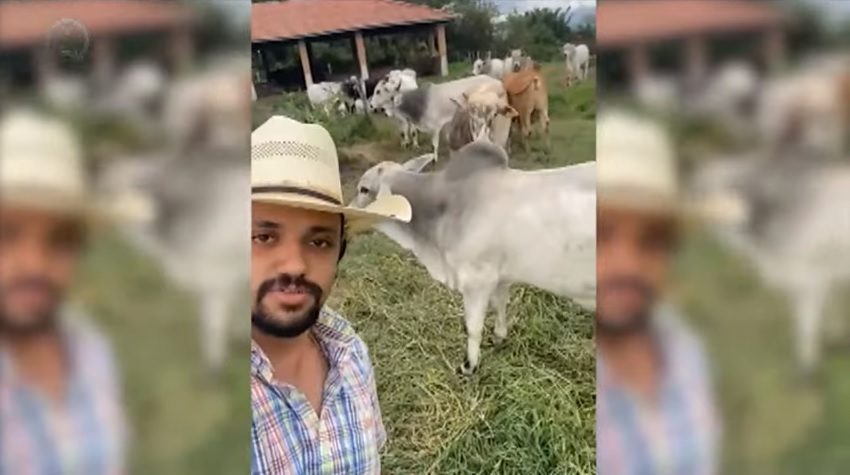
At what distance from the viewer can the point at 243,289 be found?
3.04 meters

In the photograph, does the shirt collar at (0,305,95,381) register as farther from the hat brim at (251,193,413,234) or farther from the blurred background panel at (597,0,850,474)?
the blurred background panel at (597,0,850,474)

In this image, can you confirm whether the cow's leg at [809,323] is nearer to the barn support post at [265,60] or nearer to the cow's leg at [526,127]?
the cow's leg at [526,127]

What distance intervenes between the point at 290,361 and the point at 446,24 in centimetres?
106

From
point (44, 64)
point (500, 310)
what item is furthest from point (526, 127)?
point (44, 64)

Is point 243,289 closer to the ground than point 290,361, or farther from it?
farther from it

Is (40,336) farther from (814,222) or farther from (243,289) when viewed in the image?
(814,222)

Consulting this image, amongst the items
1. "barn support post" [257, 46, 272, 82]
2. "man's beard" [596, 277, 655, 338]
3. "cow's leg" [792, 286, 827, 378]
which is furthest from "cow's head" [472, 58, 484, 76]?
"cow's leg" [792, 286, 827, 378]

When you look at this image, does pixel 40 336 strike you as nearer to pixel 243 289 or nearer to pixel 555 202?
pixel 243 289

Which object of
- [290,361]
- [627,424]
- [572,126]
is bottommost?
[627,424]

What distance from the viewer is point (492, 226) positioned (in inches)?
119

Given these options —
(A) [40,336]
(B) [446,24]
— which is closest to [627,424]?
(B) [446,24]

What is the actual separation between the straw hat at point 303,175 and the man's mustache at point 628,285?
591mm

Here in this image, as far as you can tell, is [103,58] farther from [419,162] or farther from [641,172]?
[641,172]

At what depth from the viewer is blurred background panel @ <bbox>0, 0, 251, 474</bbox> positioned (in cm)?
303
